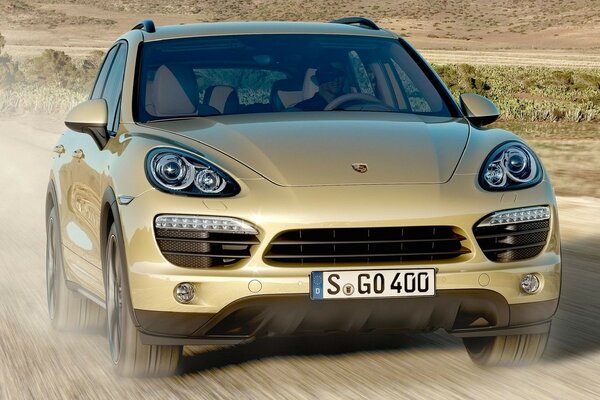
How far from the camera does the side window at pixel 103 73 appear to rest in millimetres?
7958

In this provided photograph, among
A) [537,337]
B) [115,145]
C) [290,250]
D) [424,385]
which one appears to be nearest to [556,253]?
[537,337]

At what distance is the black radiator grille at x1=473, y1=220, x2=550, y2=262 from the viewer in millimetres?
5648

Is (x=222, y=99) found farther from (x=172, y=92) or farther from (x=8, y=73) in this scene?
(x=8, y=73)

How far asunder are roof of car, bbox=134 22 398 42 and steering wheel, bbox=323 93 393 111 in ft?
1.71

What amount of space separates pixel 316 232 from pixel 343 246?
119mm

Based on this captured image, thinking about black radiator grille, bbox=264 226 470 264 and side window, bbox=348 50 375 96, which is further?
side window, bbox=348 50 375 96

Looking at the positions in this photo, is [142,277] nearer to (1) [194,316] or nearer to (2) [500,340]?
(1) [194,316]

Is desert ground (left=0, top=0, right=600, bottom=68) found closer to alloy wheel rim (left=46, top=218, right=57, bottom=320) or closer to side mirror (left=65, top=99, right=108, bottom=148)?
alloy wheel rim (left=46, top=218, right=57, bottom=320)

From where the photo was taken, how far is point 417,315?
5.56 metres

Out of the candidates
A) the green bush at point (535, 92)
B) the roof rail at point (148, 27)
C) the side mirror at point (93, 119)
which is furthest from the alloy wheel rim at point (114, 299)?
the green bush at point (535, 92)

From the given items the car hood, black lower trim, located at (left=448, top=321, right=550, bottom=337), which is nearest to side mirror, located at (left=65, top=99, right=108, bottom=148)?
the car hood

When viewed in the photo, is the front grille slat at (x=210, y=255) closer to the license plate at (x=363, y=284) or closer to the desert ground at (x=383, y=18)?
the license plate at (x=363, y=284)

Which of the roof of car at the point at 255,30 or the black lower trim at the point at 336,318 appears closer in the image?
the black lower trim at the point at 336,318

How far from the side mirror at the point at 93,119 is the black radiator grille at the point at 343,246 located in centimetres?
150
